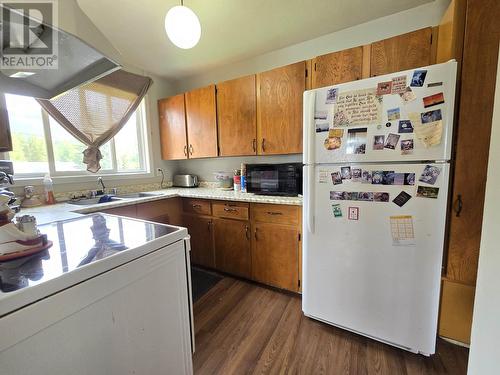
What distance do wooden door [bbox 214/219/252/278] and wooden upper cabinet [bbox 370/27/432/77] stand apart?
1671 mm

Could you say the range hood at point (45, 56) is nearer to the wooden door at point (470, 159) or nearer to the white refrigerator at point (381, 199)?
the white refrigerator at point (381, 199)

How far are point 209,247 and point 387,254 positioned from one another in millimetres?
1651

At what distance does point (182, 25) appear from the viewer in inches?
48.9

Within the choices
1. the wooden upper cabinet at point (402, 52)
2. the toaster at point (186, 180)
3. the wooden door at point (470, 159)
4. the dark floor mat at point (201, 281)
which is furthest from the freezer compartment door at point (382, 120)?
the toaster at point (186, 180)

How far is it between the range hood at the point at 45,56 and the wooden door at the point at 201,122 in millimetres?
1455

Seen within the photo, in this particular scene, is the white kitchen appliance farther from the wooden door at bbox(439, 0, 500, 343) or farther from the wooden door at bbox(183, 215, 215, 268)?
the wooden door at bbox(439, 0, 500, 343)

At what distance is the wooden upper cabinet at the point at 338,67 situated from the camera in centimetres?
165

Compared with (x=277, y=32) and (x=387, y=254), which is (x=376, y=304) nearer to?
(x=387, y=254)

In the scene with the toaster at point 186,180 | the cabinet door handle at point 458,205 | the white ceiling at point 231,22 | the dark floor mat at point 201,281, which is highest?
the white ceiling at point 231,22

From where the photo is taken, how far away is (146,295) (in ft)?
2.44

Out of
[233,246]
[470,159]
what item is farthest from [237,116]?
[470,159]

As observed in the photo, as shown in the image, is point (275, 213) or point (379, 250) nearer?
point (379, 250)

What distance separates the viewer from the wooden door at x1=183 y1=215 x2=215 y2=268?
90.2 inches

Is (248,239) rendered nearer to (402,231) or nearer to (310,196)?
(310,196)
